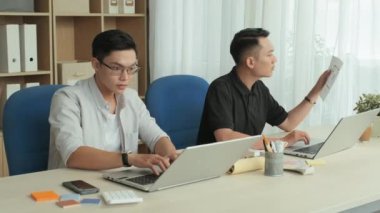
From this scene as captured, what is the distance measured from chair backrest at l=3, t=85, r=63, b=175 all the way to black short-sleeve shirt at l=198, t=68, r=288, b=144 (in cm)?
72

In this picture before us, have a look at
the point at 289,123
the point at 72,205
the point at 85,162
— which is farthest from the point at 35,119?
the point at 289,123

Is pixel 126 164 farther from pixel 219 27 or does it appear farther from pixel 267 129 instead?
pixel 219 27

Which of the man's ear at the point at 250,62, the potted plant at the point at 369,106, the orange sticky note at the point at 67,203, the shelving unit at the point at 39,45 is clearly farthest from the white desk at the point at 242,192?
the shelving unit at the point at 39,45

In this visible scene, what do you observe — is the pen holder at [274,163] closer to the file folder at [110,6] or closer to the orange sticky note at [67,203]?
the orange sticky note at [67,203]

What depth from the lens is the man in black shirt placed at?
2713 millimetres

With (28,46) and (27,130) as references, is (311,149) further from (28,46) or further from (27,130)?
(28,46)

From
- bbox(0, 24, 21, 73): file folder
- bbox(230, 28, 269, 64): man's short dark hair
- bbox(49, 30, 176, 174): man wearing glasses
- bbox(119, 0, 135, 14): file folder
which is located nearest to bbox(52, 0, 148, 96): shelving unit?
bbox(119, 0, 135, 14): file folder

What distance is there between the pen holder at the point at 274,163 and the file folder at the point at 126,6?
2.60 meters

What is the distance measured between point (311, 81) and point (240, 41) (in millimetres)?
953

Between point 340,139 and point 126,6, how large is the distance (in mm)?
2474

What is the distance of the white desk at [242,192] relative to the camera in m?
1.75

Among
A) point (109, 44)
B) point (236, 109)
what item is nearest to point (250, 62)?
point (236, 109)

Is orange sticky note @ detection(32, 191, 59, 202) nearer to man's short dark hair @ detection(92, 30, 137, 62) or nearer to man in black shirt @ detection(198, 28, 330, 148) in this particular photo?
man's short dark hair @ detection(92, 30, 137, 62)

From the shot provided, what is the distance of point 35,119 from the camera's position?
2.44m
